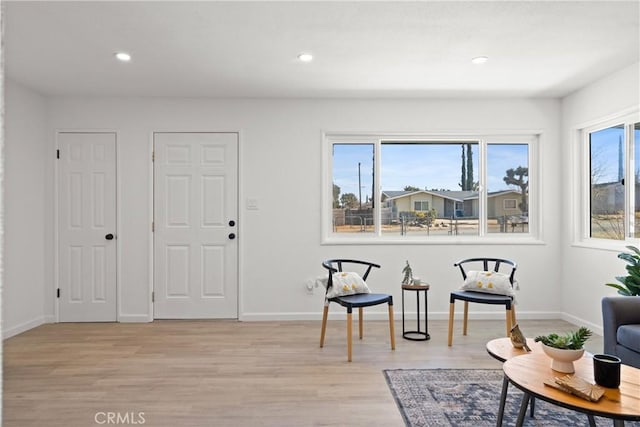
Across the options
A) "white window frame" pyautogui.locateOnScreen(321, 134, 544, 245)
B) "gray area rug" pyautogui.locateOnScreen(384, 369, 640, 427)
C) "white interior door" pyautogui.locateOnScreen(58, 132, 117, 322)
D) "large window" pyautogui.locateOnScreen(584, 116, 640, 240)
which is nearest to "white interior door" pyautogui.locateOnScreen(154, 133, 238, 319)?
"white interior door" pyautogui.locateOnScreen(58, 132, 117, 322)

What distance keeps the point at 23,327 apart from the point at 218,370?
239 cm

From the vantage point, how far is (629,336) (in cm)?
258

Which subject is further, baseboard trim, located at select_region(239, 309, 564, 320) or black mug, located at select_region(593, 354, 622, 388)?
baseboard trim, located at select_region(239, 309, 564, 320)

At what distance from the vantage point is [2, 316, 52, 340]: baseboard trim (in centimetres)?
394

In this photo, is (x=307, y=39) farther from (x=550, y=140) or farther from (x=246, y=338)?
(x=550, y=140)

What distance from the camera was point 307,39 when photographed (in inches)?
122

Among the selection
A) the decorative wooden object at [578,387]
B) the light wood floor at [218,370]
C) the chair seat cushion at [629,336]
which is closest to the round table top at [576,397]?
the decorative wooden object at [578,387]

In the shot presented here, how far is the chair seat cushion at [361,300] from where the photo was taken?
11.0 ft

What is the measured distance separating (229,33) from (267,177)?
184 cm

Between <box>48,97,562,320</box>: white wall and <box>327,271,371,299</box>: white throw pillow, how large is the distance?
940 mm

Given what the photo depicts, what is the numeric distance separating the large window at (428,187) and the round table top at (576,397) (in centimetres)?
267

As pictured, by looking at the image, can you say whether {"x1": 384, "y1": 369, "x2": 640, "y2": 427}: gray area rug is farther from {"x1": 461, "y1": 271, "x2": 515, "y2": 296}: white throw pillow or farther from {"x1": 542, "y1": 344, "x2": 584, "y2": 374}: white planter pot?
{"x1": 461, "y1": 271, "x2": 515, "y2": 296}: white throw pillow

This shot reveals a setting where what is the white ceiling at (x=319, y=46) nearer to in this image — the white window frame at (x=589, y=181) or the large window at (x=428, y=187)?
the white window frame at (x=589, y=181)

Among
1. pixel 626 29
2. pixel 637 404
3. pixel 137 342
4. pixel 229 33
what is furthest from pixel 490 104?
pixel 137 342
